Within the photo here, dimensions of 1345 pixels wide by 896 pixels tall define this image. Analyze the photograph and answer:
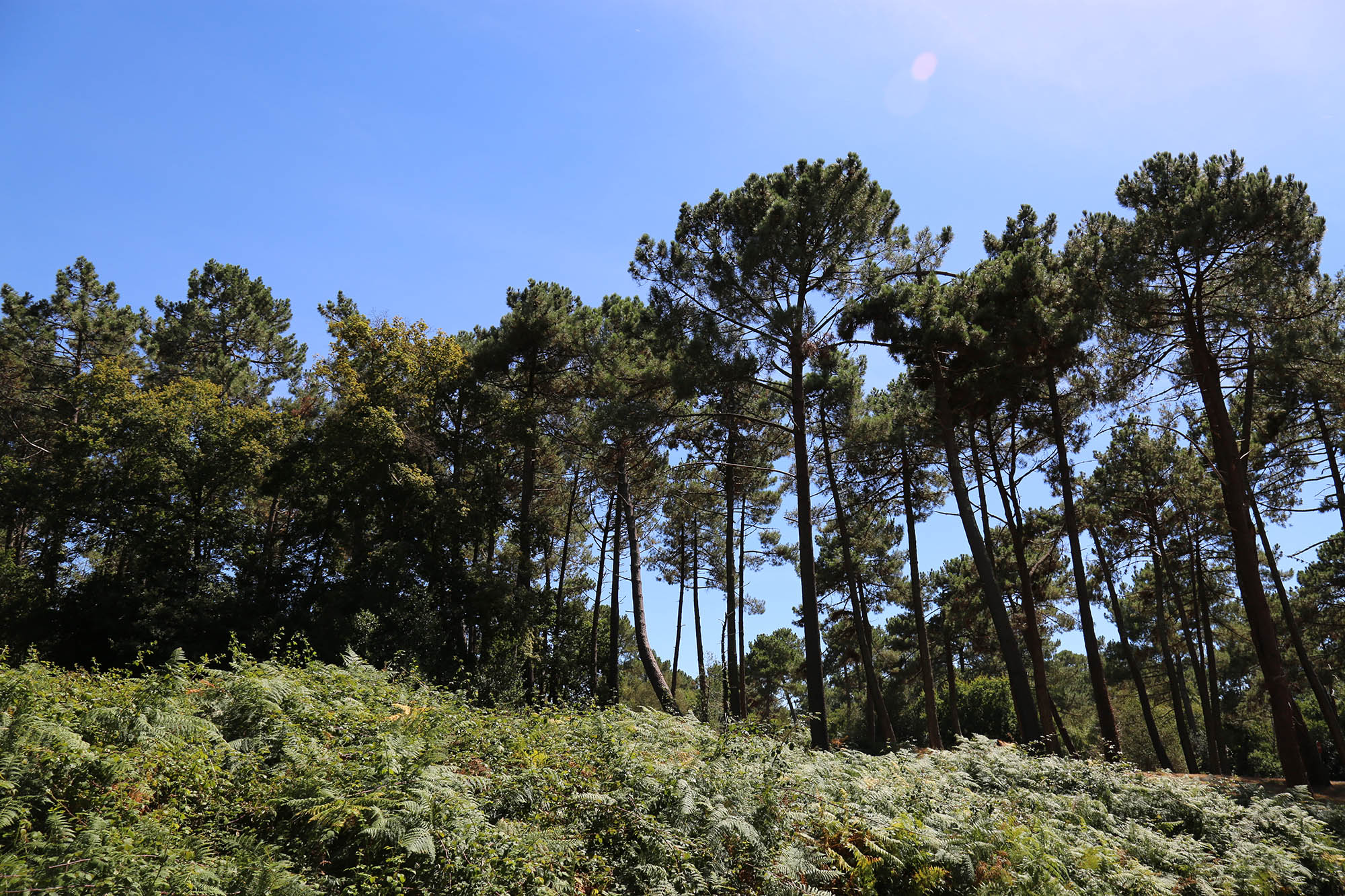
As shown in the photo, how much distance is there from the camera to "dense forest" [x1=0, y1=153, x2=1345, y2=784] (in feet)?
47.7

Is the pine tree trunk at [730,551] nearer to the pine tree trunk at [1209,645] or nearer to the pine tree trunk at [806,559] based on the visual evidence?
the pine tree trunk at [806,559]

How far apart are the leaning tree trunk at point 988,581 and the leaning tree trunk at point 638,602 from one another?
6663 millimetres

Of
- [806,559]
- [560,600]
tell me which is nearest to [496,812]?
[806,559]

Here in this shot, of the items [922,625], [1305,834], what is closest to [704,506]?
[922,625]

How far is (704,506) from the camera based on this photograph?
25094 millimetres

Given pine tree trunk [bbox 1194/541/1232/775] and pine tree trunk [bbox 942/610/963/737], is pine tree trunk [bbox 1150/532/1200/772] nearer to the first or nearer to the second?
pine tree trunk [bbox 1194/541/1232/775]

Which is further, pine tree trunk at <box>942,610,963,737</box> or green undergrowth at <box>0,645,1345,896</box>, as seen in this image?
pine tree trunk at <box>942,610,963,737</box>

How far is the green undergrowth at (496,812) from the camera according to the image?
4.46m

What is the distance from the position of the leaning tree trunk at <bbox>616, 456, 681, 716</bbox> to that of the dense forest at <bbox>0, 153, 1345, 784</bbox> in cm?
10

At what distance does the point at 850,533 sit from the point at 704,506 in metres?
4.88

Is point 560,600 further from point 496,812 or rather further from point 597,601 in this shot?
point 496,812

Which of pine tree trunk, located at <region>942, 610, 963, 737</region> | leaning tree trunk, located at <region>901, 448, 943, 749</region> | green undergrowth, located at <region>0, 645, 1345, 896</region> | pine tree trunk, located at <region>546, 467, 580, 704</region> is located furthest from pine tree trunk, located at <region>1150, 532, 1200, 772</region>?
pine tree trunk, located at <region>546, 467, 580, 704</region>

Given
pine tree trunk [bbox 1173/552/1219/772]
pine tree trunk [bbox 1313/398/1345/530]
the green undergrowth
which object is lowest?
the green undergrowth

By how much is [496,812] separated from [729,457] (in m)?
17.0
